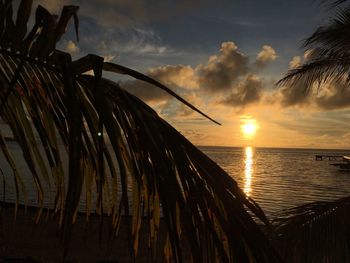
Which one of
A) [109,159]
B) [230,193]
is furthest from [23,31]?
[230,193]

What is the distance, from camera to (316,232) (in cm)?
526

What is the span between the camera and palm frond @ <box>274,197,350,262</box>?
197 inches

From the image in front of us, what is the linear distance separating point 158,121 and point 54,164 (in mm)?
475

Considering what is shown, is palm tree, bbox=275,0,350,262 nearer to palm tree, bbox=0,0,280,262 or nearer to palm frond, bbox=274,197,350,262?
palm frond, bbox=274,197,350,262

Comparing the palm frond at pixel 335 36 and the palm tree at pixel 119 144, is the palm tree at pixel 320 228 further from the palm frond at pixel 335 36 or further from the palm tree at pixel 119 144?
the palm tree at pixel 119 144

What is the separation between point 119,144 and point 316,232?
492 centimetres

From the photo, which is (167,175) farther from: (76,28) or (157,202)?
(76,28)

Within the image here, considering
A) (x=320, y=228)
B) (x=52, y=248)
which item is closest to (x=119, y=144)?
(x=320, y=228)

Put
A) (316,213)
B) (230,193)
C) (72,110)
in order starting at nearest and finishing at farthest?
(72,110), (230,193), (316,213)

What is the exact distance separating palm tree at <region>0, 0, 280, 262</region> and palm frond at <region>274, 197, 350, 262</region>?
4.51 meters

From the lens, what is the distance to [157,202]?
4.06 feet

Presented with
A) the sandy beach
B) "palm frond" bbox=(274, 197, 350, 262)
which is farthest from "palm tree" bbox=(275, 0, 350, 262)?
the sandy beach

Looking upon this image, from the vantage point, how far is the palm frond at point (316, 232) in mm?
5016

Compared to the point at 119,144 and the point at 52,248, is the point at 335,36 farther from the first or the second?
the point at 52,248
